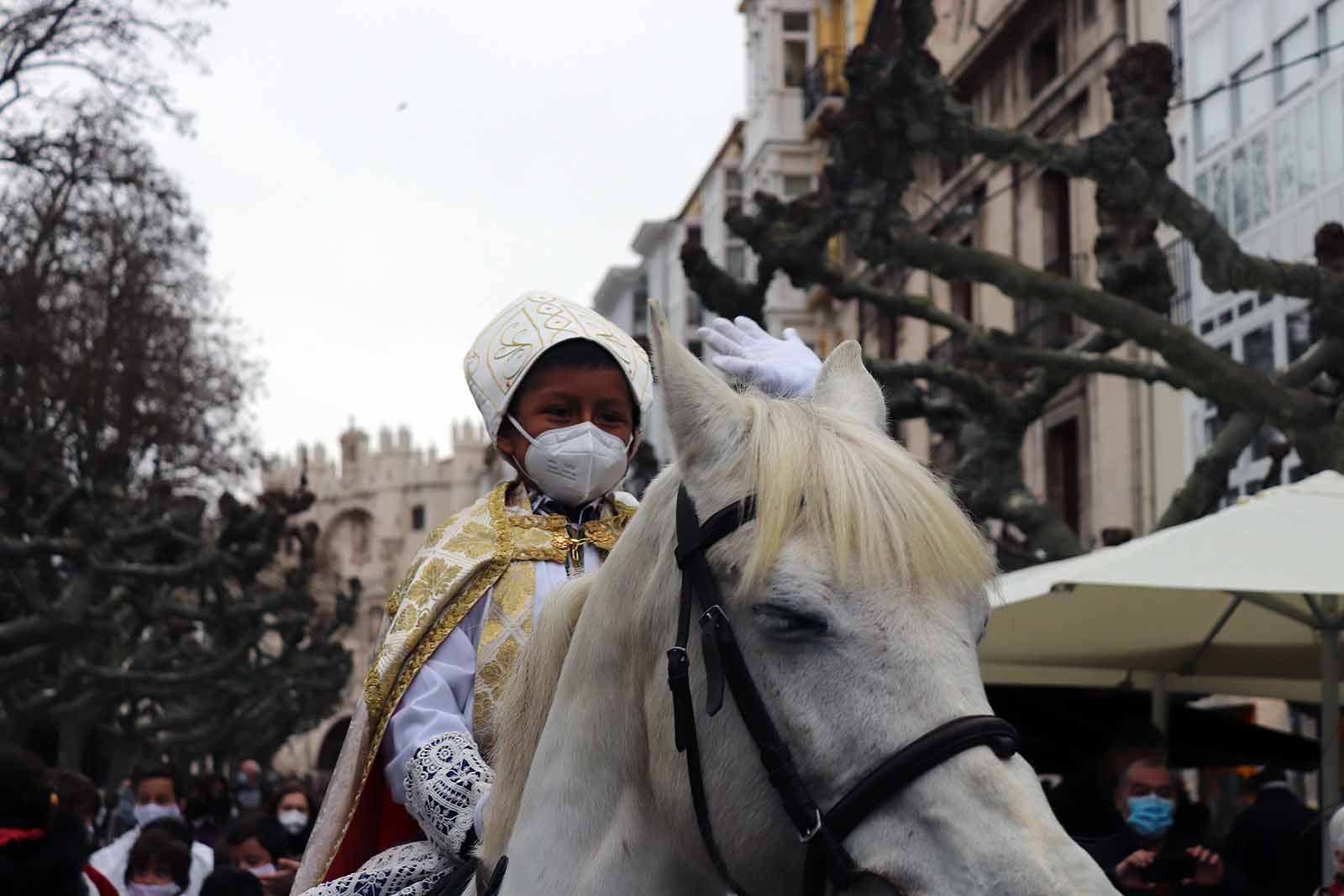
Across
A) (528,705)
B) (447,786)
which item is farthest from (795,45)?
(528,705)

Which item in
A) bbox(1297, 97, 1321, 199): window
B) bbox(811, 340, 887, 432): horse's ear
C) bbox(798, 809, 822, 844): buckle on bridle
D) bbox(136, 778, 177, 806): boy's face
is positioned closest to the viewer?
bbox(798, 809, 822, 844): buckle on bridle

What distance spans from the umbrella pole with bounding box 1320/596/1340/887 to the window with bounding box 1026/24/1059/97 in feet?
72.1

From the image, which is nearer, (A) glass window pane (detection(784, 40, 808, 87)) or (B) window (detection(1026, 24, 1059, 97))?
(B) window (detection(1026, 24, 1059, 97))

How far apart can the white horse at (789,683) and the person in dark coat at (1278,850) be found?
5.99m

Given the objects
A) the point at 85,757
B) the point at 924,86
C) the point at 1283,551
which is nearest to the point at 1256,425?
the point at 924,86

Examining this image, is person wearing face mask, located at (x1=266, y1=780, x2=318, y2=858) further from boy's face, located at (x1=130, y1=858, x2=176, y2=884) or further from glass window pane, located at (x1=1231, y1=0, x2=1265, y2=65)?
glass window pane, located at (x1=1231, y1=0, x2=1265, y2=65)

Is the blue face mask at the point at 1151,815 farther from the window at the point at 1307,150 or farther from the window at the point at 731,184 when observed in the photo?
the window at the point at 731,184

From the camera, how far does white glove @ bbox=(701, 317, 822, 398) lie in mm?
3295

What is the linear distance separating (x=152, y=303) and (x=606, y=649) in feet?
89.6

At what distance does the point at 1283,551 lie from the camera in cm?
716

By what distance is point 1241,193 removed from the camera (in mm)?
21609

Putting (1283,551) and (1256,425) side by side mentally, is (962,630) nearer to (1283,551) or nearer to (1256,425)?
(1283,551)

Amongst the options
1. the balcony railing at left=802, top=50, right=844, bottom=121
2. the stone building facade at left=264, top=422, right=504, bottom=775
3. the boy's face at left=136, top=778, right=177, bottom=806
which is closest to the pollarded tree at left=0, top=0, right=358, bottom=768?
the boy's face at left=136, top=778, right=177, bottom=806

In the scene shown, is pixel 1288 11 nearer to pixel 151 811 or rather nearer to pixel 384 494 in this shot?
pixel 151 811
